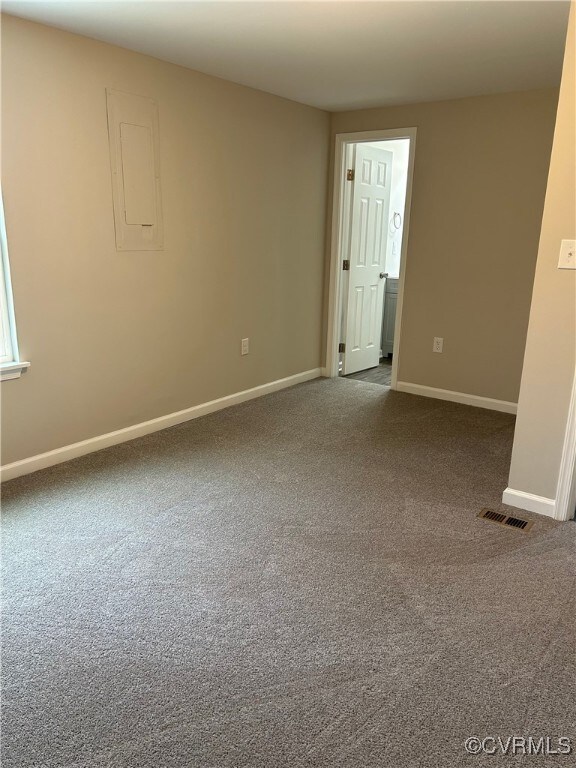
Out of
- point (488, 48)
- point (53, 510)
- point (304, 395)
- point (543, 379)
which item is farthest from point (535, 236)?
point (53, 510)

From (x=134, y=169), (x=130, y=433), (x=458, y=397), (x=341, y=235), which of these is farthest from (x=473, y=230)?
(x=130, y=433)

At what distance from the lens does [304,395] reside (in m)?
4.53

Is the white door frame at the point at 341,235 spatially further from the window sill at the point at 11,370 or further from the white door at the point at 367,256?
the window sill at the point at 11,370

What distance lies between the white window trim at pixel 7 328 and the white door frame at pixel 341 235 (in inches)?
109

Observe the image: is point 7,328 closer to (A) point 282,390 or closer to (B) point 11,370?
(B) point 11,370

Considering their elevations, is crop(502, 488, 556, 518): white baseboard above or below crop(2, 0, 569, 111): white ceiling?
below

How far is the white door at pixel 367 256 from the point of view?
488cm

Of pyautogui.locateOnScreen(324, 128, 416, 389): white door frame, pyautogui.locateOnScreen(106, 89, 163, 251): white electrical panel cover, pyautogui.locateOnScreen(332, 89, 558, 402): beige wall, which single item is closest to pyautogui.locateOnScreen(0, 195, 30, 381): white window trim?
pyautogui.locateOnScreen(106, 89, 163, 251): white electrical panel cover

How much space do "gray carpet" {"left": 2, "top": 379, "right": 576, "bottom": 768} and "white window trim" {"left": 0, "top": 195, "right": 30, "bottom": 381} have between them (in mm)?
587

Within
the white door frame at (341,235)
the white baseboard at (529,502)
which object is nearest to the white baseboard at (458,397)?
the white door frame at (341,235)

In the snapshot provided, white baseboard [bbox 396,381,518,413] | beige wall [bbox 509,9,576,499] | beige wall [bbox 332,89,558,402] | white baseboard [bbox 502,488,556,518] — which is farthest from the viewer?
white baseboard [bbox 396,381,518,413]

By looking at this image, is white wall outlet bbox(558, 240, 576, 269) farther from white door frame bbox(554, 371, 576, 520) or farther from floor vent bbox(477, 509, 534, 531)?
floor vent bbox(477, 509, 534, 531)

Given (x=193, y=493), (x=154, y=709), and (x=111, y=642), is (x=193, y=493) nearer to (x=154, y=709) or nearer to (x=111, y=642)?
(x=111, y=642)

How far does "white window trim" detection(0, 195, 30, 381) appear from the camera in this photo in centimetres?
273
